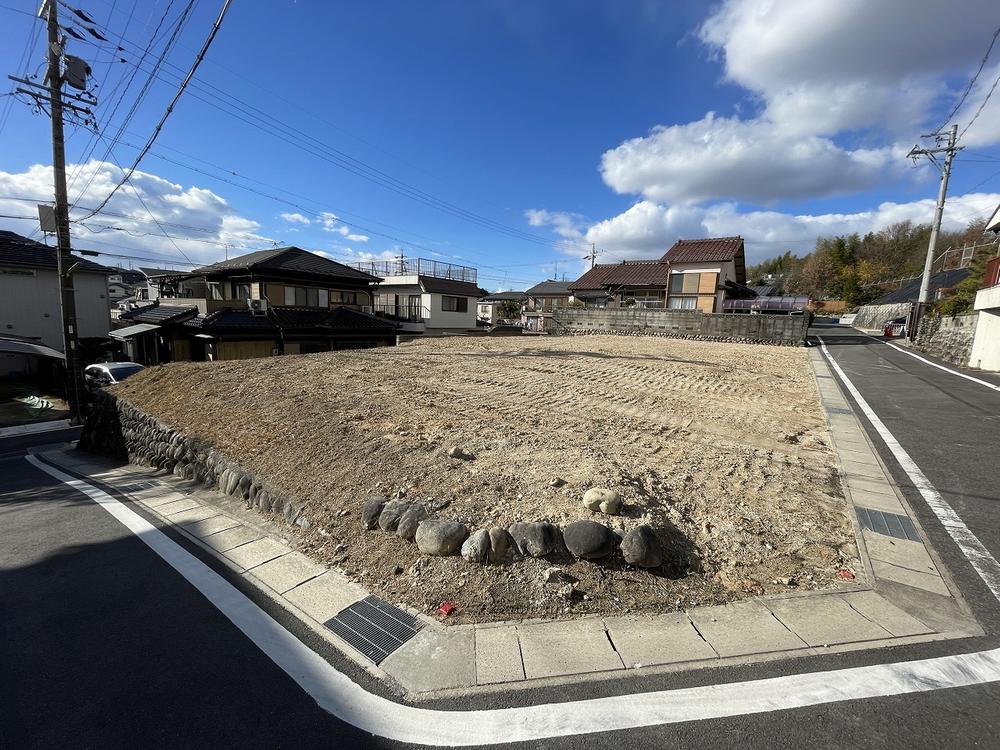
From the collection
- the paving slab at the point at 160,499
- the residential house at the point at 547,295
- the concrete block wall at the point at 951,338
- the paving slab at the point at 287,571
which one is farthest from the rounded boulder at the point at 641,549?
the residential house at the point at 547,295

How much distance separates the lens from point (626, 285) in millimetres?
32375

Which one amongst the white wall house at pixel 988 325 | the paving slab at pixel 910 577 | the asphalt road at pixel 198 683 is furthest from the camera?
the white wall house at pixel 988 325

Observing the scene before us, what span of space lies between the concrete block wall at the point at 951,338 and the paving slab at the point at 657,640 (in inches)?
757

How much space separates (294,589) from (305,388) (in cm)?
493

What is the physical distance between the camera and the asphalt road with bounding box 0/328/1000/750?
1924 mm

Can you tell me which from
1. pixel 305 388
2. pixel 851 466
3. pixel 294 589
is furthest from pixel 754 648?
pixel 305 388

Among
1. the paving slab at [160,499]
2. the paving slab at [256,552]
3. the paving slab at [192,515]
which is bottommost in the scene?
the paving slab at [160,499]

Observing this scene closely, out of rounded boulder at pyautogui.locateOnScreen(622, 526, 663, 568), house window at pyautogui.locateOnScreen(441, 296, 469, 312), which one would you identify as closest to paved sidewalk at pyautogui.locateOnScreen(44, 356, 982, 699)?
rounded boulder at pyautogui.locateOnScreen(622, 526, 663, 568)

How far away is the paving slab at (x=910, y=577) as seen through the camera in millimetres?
2883

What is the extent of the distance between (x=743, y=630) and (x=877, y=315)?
48.8 metres

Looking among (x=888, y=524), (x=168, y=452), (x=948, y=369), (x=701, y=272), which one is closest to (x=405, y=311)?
(x=701, y=272)

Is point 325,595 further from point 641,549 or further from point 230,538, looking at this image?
point 641,549

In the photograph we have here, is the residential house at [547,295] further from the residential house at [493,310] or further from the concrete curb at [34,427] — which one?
the concrete curb at [34,427]

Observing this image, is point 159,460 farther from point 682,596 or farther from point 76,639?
point 682,596
